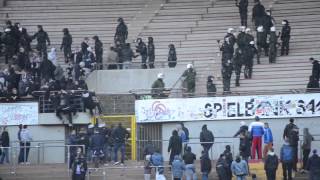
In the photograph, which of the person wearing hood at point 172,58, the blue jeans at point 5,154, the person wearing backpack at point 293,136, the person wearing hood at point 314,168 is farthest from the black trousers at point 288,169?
the blue jeans at point 5,154

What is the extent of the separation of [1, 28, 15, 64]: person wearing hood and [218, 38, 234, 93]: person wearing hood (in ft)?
28.4

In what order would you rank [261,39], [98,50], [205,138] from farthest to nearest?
[98,50] → [261,39] → [205,138]

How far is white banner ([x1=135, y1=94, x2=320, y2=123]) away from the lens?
40375mm

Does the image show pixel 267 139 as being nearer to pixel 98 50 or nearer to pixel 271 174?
pixel 271 174

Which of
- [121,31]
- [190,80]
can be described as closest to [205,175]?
[190,80]

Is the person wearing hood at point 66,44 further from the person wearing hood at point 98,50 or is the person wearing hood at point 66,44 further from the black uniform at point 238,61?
the black uniform at point 238,61

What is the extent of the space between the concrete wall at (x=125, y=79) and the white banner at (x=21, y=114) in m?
3.30

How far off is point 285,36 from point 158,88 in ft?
19.7

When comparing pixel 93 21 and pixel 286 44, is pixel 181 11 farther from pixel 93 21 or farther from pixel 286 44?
pixel 286 44

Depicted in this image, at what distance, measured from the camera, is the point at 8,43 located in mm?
45312

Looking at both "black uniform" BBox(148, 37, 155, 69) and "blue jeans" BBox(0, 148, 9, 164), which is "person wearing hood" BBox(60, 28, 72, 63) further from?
"blue jeans" BBox(0, 148, 9, 164)

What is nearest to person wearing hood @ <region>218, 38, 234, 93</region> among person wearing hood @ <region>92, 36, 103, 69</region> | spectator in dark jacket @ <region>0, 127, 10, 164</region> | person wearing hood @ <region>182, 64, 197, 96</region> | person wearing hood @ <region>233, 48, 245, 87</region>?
person wearing hood @ <region>233, 48, 245, 87</region>

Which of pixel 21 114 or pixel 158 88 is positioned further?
pixel 21 114

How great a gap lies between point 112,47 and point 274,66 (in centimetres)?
674
